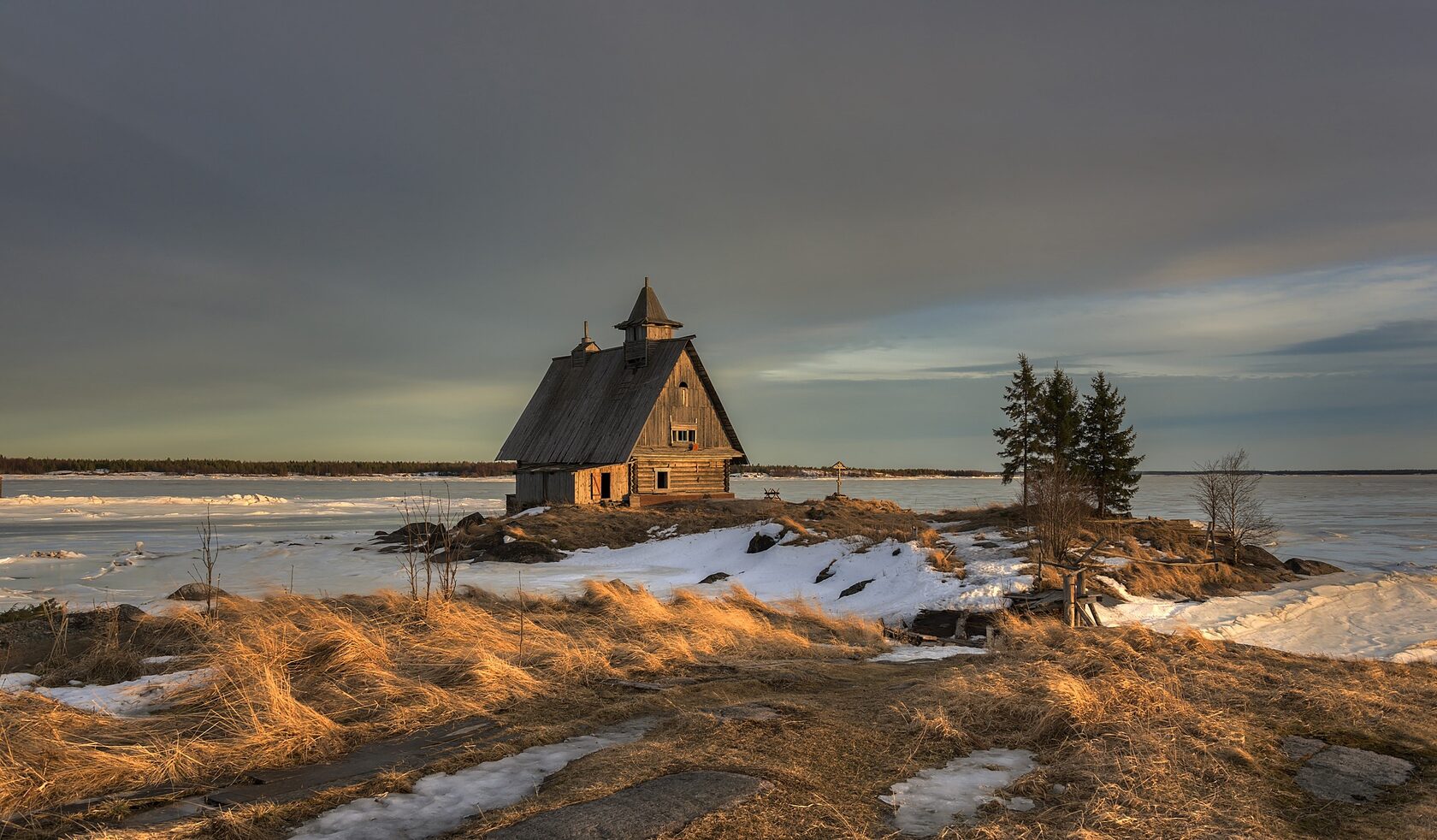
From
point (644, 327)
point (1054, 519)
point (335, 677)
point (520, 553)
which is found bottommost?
point (520, 553)

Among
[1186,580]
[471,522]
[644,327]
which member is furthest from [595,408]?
[1186,580]

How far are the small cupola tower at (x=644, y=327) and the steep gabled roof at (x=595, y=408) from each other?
0.48 metres

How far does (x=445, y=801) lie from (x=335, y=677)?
359 centimetres

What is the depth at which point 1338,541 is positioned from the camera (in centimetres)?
3881

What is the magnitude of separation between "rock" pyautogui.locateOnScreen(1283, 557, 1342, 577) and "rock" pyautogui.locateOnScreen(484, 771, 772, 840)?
2858cm

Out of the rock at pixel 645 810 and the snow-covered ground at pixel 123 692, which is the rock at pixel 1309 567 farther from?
the snow-covered ground at pixel 123 692

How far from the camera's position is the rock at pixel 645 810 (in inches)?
174

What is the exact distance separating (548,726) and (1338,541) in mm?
43343

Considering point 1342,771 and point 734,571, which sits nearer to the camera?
point 1342,771

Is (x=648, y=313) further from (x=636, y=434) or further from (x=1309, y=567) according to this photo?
(x=1309, y=567)

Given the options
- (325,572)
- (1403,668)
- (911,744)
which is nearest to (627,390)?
(325,572)

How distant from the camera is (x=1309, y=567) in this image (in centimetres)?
2800

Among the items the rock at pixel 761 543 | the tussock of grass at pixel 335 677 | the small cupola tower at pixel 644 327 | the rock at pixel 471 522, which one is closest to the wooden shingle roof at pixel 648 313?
the small cupola tower at pixel 644 327

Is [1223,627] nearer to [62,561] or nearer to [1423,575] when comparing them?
[1423,575]
